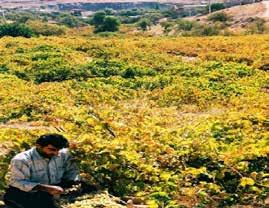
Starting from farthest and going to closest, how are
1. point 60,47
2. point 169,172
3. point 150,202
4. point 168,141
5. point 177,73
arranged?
point 60,47 < point 177,73 < point 168,141 < point 169,172 < point 150,202

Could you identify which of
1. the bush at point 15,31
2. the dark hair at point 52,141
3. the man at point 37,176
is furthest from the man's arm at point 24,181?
the bush at point 15,31

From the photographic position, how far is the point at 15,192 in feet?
24.9

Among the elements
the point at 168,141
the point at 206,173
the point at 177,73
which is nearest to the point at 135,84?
the point at 177,73

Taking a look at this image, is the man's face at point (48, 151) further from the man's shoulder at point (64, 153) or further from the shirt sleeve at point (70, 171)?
the shirt sleeve at point (70, 171)

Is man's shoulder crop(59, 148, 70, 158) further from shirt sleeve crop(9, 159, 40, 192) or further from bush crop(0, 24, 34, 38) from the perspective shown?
bush crop(0, 24, 34, 38)

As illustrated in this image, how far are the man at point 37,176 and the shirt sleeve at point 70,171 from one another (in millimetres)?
196

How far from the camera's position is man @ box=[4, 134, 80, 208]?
7.41 m

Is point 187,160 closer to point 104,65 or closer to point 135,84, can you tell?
point 135,84

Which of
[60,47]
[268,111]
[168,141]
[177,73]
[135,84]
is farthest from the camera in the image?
[60,47]

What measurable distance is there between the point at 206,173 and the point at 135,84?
40.5ft

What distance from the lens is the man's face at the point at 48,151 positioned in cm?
741

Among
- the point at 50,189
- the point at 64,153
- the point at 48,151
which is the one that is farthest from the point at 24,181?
the point at 64,153

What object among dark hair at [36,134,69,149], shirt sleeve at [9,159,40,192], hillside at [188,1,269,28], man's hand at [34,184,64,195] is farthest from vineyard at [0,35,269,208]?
hillside at [188,1,269,28]

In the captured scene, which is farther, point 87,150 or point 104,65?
point 104,65
